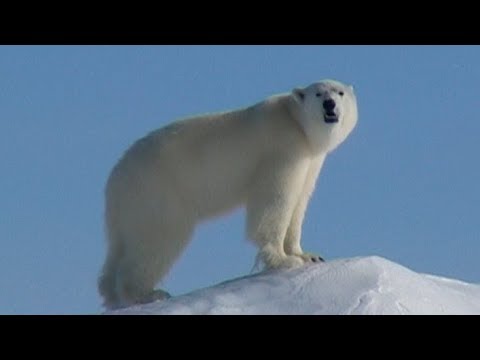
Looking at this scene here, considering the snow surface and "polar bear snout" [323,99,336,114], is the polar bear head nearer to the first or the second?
"polar bear snout" [323,99,336,114]

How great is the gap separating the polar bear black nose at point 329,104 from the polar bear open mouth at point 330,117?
0.19ft

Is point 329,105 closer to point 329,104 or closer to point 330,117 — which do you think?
point 329,104

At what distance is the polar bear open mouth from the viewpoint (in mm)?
10805

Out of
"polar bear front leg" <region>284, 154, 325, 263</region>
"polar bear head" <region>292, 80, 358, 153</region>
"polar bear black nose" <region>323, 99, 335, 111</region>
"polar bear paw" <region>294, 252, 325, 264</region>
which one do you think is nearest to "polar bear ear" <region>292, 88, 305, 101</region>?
"polar bear head" <region>292, 80, 358, 153</region>

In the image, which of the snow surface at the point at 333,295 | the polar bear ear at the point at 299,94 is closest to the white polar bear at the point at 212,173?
the polar bear ear at the point at 299,94

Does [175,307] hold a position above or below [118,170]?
below

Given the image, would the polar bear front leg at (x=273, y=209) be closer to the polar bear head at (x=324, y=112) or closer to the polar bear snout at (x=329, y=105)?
the polar bear head at (x=324, y=112)

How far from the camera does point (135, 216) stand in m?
11.0

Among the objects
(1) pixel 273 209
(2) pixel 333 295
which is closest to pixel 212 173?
(1) pixel 273 209
